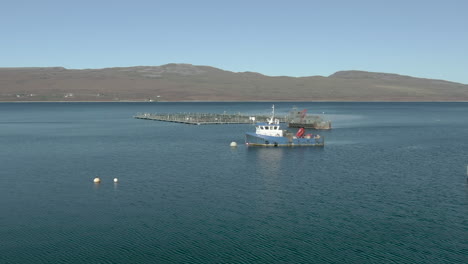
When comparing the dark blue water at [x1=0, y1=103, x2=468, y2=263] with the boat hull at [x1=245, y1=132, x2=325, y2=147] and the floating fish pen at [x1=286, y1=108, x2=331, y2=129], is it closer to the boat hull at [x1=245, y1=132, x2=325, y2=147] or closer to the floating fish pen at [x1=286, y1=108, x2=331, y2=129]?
the boat hull at [x1=245, y1=132, x2=325, y2=147]

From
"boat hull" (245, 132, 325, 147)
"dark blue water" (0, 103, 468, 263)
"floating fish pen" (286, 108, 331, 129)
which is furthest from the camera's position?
"floating fish pen" (286, 108, 331, 129)

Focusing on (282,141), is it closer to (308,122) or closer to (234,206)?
(234,206)

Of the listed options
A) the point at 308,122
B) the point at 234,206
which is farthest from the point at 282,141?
the point at 308,122

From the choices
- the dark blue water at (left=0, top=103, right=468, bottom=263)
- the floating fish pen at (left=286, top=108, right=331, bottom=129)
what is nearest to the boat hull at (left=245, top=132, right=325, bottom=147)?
the dark blue water at (left=0, top=103, right=468, bottom=263)

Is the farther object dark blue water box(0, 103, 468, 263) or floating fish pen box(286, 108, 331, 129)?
floating fish pen box(286, 108, 331, 129)

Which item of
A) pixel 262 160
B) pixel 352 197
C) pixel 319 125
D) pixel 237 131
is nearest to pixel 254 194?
pixel 352 197

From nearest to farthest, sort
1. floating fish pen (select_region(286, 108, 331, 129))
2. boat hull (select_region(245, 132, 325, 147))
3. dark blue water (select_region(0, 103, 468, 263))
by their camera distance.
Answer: dark blue water (select_region(0, 103, 468, 263)), boat hull (select_region(245, 132, 325, 147)), floating fish pen (select_region(286, 108, 331, 129))
